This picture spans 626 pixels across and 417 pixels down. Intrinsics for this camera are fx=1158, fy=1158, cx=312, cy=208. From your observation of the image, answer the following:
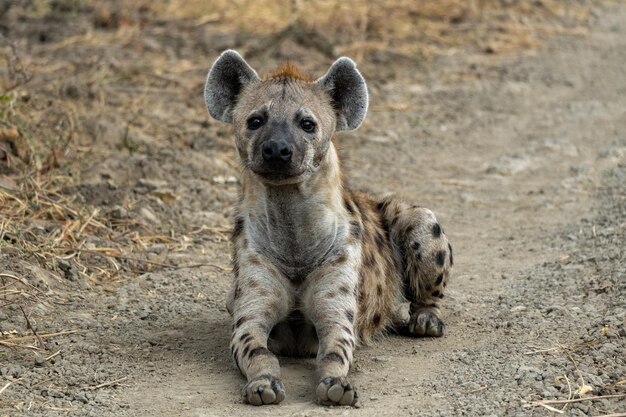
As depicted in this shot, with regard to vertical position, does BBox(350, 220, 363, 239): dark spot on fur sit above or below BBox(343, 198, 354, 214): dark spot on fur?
below

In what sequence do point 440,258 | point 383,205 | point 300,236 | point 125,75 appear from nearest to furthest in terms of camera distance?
point 300,236
point 440,258
point 383,205
point 125,75

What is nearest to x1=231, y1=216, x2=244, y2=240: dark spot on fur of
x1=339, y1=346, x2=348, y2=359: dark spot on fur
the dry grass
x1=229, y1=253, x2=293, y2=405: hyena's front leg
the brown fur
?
Result: x1=229, y1=253, x2=293, y2=405: hyena's front leg

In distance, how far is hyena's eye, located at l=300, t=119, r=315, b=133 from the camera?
480 cm

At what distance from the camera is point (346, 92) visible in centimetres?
513

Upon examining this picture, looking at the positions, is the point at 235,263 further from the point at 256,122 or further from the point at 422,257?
the point at 422,257

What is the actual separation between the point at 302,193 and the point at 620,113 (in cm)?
489

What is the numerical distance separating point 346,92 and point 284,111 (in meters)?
0.46

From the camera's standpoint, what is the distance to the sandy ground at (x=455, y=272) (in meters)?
4.29

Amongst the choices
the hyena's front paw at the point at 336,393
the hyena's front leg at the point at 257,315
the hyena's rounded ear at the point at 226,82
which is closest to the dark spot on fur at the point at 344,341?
the hyena's front leg at the point at 257,315

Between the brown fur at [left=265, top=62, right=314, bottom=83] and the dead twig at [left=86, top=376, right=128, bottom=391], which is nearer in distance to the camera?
the dead twig at [left=86, top=376, right=128, bottom=391]

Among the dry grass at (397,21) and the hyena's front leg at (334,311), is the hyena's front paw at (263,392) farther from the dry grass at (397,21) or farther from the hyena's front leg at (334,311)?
the dry grass at (397,21)

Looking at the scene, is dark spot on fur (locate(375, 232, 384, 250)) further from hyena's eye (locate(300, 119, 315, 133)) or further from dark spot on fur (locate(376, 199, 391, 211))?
hyena's eye (locate(300, 119, 315, 133))

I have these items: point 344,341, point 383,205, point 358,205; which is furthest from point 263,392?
point 383,205

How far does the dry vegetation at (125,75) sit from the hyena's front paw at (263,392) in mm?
1339
